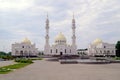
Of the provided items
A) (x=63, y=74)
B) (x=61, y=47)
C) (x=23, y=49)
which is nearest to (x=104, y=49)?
(x=61, y=47)

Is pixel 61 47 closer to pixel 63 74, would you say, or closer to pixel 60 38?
pixel 60 38

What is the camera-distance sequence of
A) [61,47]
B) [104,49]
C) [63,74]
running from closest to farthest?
1. [63,74]
2. [61,47]
3. [104,49]

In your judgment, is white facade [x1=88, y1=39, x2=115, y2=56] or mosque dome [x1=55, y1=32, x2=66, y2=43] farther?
white facade [x1=88, y1=39, x2=115, y2=56]

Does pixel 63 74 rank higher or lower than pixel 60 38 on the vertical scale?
lower

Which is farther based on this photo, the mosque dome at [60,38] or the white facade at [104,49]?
the white facade at [104,49]

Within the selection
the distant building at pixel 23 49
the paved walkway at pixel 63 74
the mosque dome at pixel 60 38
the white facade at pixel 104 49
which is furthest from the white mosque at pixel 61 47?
the paved walkway at pixel 63 74

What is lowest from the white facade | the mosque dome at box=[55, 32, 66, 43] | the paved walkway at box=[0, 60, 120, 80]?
the paved walkway at box=[0, 60, 120, 80]

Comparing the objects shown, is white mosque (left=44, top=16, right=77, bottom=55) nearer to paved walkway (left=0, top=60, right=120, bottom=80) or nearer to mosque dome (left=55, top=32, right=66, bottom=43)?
mosque dome (left=55, top=32, right=66, bottom=43)

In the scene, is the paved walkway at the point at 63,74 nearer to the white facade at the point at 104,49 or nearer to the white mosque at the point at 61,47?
the white mosque at the point at 61,47

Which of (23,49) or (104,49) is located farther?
(104,49)

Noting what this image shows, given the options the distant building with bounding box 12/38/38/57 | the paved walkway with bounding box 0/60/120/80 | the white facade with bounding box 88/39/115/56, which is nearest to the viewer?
the paved walkway with bounding box 0/60/120/80

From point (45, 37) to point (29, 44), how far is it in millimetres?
9248

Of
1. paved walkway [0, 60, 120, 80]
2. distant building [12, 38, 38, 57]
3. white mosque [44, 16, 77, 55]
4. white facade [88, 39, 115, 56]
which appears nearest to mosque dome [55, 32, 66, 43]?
white mosque [44, 16, 77, 55]

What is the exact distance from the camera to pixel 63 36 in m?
92.1
